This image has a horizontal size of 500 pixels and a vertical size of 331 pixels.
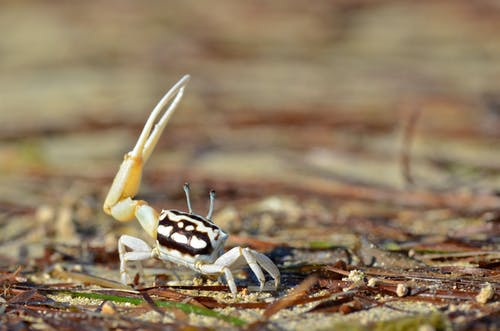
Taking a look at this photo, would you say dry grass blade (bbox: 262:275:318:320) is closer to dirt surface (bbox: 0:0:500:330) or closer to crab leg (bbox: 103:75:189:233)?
dirt surface (bbox: 0:0:500:330)

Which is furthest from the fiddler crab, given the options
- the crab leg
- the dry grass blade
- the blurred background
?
the blurred background

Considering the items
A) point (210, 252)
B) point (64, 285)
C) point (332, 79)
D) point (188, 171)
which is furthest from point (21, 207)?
point (332, 79)

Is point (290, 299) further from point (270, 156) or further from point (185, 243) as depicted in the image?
point (270, 156)

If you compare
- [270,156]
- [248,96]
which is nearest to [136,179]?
[270,156]

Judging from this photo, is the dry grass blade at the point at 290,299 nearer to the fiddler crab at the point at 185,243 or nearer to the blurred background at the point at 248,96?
the fiddler crab at the point at 185,243

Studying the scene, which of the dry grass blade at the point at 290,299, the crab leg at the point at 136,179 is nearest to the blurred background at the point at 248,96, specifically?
the crab leg at the point at 136,179
